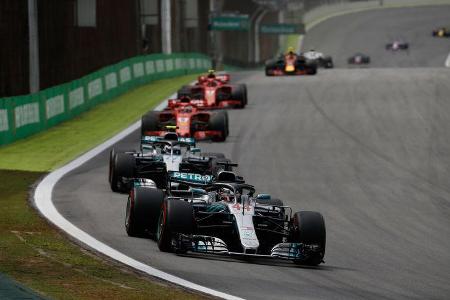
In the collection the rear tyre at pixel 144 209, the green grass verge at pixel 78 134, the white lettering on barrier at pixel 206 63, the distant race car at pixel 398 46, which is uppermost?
the rear tyre at pixel 144 209

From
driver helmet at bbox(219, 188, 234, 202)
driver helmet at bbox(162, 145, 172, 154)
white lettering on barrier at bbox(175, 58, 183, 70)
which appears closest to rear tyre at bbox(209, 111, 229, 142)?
driver helmet at bbox(162, 145, 172, 154)

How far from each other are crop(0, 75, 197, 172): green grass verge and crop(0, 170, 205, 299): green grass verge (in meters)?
10.5

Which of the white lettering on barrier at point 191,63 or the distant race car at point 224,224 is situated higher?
the distant race car at point 224,224

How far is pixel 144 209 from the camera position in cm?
1733

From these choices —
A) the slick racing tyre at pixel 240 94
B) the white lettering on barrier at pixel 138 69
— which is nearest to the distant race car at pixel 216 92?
the slick racing tyre at pixel 240 94

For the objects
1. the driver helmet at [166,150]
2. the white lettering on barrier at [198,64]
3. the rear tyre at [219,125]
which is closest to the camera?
the driver helmet at [166,150]

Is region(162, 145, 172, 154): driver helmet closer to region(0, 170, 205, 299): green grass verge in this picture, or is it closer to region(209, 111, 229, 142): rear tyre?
region(0, 170, 205, 299): green grass verge

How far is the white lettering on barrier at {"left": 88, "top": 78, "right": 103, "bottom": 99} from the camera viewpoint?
4503 centimetres

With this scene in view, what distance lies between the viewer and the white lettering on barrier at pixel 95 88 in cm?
4503

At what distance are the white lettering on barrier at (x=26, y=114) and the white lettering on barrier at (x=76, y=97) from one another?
4751 millimetres

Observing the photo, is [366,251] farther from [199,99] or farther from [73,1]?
[73,1]

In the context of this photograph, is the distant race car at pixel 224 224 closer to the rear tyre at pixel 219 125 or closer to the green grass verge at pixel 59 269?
the green grass verge at pixel 59 269

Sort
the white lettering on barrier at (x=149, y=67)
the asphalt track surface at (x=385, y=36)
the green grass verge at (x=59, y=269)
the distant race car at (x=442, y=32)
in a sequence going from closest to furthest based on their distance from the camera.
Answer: the green grass verge at (x=59, y=269) < the white lettering on barrier at (x=149, y=67) < the asphalt track surface at (x=385, y=36) < the distant race car at (x=442, y=32)

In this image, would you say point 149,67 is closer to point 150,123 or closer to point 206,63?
point 206,63
